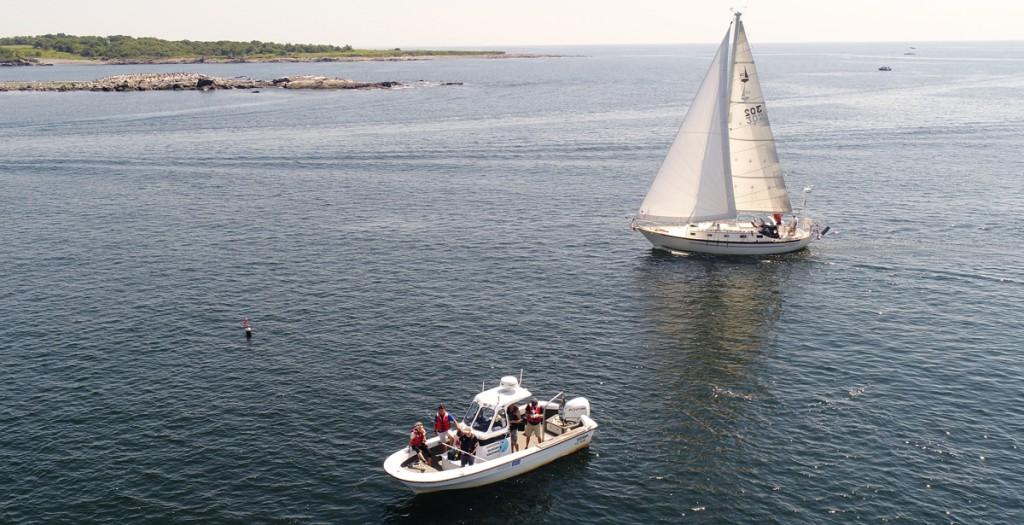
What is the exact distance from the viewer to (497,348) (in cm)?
6438

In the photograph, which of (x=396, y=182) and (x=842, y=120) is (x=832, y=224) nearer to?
(x=396, y=182)

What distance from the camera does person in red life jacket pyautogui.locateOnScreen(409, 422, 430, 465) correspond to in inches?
1762

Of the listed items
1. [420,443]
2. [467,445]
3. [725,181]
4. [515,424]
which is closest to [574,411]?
[515,424]

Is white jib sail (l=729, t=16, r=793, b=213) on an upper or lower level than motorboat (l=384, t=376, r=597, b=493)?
upper

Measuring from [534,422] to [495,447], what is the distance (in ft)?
9.73

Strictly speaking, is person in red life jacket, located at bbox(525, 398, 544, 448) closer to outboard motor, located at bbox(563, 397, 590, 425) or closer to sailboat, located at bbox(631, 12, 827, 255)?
outboard motor, located at bbox(563, 397, 590, 425)

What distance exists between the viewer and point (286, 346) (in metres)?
64.5

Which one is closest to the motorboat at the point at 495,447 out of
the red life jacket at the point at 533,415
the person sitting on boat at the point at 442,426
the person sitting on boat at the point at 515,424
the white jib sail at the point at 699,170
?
the person sitting on boat at the point at 442,426

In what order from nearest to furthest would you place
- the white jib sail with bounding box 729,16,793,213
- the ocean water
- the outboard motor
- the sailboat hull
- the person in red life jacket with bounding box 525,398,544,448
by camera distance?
the ocean water < the person in red life jacket with bounding box 525,398,544,448 < the outboard motor < the white jib sail with bounding box 729,16,793,213 < the sailboat hull

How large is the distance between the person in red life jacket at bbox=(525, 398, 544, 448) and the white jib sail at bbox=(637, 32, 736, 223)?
46716 millimetres

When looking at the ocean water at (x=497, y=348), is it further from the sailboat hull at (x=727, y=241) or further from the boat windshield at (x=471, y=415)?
the boat windshield at (x=471, y=415)

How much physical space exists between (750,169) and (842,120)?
11198 cm

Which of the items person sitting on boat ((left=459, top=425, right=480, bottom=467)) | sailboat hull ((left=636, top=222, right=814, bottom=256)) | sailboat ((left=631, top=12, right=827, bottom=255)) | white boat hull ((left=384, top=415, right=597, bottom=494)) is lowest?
white boat hull ((left=384, top=415, right=597, bottom=494))

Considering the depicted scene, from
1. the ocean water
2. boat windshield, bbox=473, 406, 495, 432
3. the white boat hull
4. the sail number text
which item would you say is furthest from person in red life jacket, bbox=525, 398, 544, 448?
the sail number text
